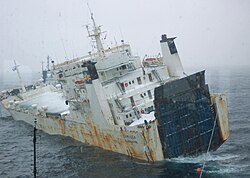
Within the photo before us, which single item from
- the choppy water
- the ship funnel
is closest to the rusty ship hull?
the choppy water

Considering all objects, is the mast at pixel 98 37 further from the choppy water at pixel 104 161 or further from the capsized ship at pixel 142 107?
the choppy water at pixel 104 161

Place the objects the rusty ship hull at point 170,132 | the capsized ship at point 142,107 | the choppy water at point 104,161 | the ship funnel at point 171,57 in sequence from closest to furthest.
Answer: the choppy water at point 104,161, the rusty ship hull at point 170,132, the capsized ship at point 142,107, the ship funnel at point 171,57

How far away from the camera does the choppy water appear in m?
21.3

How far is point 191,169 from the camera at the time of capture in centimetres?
2123

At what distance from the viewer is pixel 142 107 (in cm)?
2577

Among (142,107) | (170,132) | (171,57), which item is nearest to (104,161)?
(142,107)

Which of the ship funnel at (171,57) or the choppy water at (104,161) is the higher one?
the ship funnel at (171,57)

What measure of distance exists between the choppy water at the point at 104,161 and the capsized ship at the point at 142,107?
0.90 meters

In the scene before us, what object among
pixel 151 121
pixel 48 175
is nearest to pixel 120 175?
pixel 151 121

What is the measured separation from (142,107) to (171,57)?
6189 mm

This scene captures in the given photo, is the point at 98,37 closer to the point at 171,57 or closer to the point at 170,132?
the point at 171,57

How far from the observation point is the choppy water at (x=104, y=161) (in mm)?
21312

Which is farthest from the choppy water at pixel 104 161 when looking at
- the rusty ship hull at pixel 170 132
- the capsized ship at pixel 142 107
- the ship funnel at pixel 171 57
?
the ship funnel at pixel 171 57

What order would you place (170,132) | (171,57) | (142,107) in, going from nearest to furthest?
(170,132)
(142,107)
(171,57)
